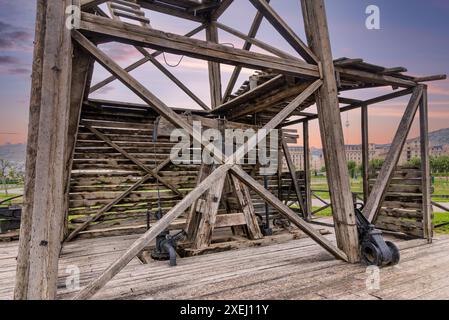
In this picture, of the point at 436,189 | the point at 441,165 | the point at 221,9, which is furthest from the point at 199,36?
the point at 441,165

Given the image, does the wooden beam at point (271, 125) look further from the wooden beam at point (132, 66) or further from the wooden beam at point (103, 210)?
the wooden beam at point (103, 210)

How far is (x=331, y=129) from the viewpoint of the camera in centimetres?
434

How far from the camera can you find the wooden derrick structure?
2773mm

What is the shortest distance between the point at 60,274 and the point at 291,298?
3.37m

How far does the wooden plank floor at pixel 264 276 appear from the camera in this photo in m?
3.06

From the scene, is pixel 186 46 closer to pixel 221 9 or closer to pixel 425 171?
pixel 221 9

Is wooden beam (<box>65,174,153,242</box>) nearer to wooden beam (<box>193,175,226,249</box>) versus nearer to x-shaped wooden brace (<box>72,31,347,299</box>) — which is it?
wooden beam (<box>193,175,226,249</box>)

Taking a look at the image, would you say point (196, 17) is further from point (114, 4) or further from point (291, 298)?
point (291, 298)

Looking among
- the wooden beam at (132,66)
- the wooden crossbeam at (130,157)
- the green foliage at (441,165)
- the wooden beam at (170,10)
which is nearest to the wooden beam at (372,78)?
the wooden beam at (132,66)

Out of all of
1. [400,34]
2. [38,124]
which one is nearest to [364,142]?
[38,124]

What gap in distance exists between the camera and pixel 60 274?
13.1ft

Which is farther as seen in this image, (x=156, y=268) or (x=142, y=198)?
(x=142, y=198)

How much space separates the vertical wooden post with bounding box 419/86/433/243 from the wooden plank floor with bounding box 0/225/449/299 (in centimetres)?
48

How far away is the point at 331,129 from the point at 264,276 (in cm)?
251
